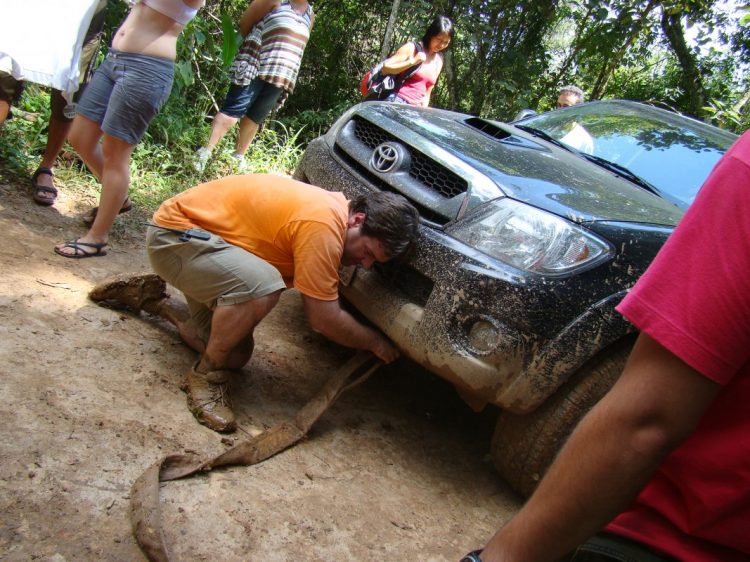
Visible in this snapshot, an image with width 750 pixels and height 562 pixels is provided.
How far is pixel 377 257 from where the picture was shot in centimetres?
249

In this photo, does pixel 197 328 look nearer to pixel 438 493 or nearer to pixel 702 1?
pixel 438 493

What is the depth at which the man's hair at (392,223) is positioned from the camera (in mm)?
2369

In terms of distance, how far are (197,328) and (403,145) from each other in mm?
1273

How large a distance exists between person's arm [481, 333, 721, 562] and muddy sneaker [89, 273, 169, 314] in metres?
2.49

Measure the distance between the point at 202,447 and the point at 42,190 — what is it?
254 cm

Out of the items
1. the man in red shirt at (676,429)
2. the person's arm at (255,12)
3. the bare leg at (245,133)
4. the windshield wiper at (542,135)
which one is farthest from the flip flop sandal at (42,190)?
the man in red shirt at (676,429)

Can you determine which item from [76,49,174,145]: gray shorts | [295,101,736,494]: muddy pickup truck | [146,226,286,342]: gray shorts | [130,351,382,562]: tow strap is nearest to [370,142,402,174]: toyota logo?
[295,101,736,494]: muddy pickup truck

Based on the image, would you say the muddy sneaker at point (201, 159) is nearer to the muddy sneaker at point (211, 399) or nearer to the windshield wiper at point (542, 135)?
the windshield wiper at point (542, 135)

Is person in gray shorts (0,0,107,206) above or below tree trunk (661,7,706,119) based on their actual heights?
below

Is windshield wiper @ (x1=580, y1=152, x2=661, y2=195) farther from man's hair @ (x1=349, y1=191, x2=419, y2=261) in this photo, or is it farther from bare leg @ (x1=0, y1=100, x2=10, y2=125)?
bare leg @ (x1=0, y1=100, x2=10, y2=125)

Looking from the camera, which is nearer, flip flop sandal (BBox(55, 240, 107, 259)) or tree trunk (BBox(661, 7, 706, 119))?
flip flop sandal (BBox(55, 240, 107, 259))

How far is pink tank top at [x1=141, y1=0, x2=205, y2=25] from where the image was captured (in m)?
3.29

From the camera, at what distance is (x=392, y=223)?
93.4 inches

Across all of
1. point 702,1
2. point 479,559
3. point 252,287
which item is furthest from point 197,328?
point 702,1
